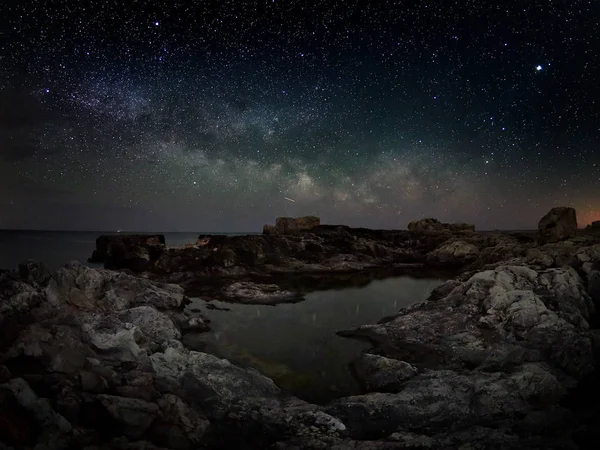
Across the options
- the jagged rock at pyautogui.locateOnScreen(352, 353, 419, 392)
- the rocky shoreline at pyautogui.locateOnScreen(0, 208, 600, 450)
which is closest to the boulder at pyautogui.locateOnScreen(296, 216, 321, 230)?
the rocky shoreline at pyautogui.locateOnScreen(0, 208, 600, 450)

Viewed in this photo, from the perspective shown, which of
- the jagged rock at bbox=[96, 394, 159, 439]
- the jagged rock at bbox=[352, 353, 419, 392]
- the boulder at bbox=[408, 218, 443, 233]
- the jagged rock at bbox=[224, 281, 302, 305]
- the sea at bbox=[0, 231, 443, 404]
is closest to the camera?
the jagged rock at bbox=[96, 394, 159, 439]

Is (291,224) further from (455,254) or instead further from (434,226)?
(434,226)

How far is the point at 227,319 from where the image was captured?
1959 centimetres

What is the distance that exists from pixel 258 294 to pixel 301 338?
404 inches

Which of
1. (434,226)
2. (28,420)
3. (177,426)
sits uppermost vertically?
(434,226)

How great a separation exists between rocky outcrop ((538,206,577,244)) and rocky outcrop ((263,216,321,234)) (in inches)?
1943

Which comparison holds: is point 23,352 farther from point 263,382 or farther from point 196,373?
point 263,382

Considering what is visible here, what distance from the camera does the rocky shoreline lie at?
23.2 ft

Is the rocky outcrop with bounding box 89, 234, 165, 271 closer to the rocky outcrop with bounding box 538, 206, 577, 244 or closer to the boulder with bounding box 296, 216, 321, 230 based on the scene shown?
the boulder with bounding box 296, 216, 321, 230

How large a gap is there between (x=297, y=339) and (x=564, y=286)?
43.5ft

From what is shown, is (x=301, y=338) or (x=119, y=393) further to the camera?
(x=301, y=338)

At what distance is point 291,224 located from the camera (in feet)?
277

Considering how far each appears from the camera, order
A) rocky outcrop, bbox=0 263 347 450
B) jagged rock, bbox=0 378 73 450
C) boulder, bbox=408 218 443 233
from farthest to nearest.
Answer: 1. boulder, bbox=408 218 443 233
2. rocky outcrop, bbox=0 263 347 450
3. jagged rock, bbox=0 378 73 450

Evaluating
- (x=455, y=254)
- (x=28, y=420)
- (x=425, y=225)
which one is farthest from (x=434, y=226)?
(x=28, y=420)
